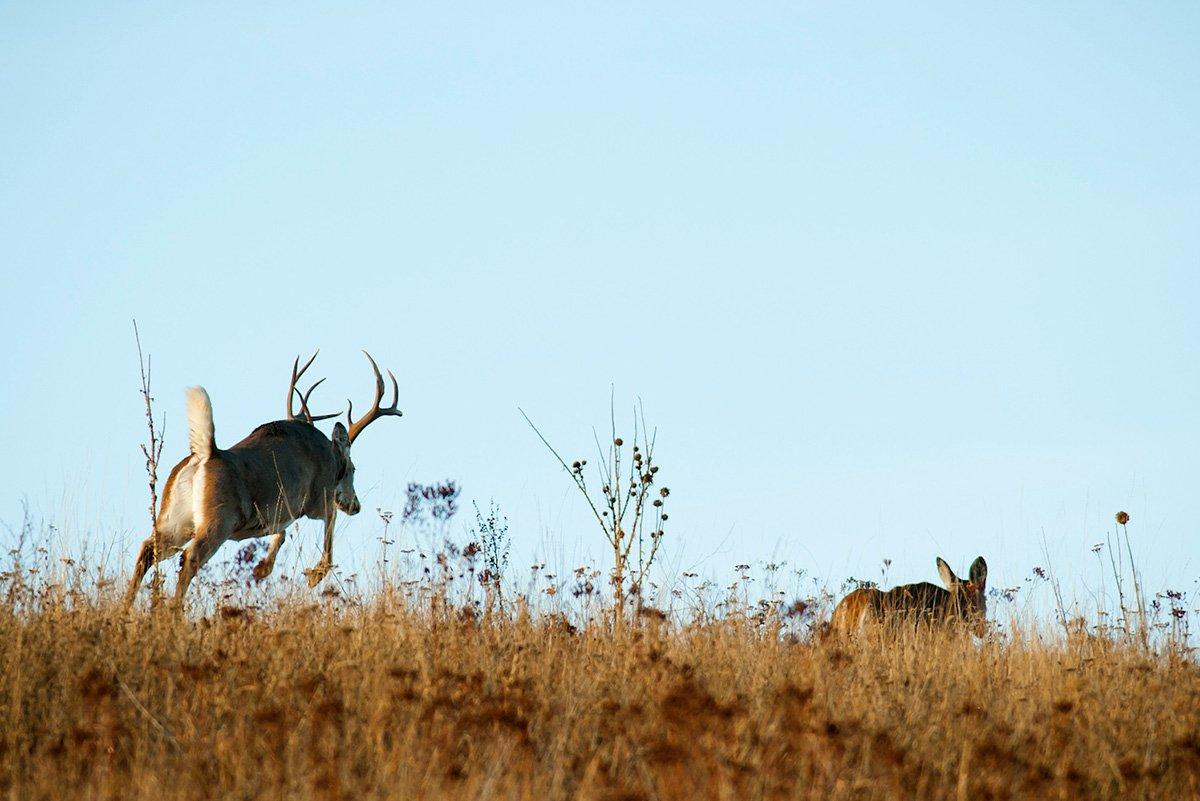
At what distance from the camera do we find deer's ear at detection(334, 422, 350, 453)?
1227 centimetres

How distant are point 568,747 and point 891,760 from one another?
3.75 feet

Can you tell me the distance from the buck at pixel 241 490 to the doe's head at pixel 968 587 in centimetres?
451

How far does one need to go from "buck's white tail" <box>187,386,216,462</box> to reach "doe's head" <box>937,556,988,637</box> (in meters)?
5.62

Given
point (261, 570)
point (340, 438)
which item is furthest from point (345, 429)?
point (261, 570)

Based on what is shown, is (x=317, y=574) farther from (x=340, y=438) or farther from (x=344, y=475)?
(x=344, y=475)

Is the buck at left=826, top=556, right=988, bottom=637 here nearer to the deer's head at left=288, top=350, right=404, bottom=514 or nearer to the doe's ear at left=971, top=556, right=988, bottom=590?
the doe's ear at left=971, top=556, right=988, bottom=590

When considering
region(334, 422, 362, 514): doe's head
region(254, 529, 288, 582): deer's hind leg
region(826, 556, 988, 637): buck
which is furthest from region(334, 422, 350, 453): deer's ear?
region(826, 556, 988, 637): buck

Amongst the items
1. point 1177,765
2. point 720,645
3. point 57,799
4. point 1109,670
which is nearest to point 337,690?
point 57,799

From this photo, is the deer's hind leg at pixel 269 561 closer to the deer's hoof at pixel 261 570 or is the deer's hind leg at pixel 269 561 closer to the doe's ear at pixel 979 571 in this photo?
the deer's hoof at pixel 261 570

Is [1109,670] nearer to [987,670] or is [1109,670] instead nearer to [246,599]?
[987,670]

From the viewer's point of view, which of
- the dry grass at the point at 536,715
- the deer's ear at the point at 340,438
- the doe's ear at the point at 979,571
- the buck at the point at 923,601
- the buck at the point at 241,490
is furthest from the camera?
the deer's ear at the point at 340,438

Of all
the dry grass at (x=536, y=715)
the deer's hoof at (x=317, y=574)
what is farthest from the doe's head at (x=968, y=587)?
the deer's hoof at (x=317, y=574)

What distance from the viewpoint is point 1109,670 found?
661cm

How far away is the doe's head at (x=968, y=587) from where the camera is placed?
9.70 metres
